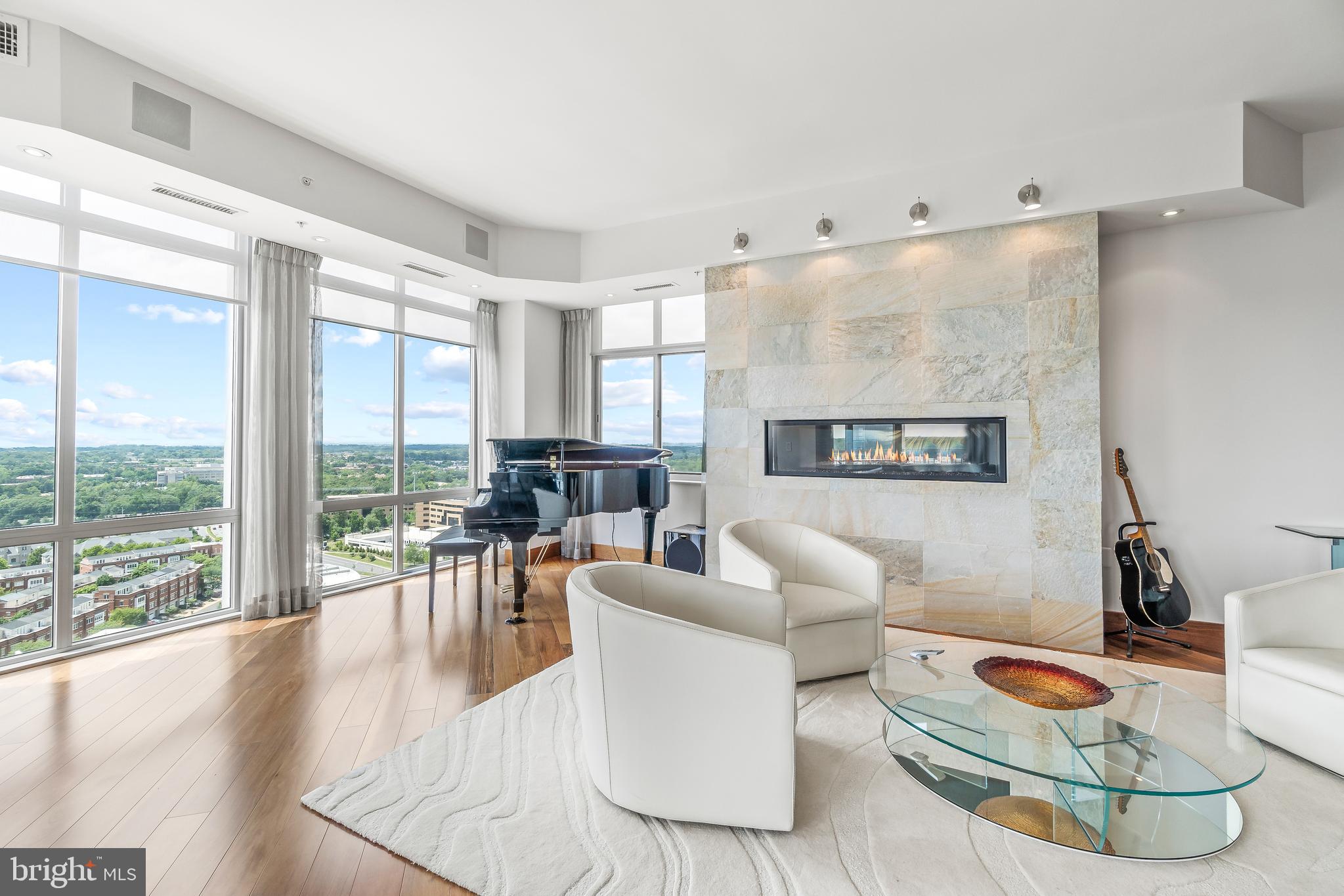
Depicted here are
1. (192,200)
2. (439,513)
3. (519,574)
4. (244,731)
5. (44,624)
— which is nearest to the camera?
(244,731)

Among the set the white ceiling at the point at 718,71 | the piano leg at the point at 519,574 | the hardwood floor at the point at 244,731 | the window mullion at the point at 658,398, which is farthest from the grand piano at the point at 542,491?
the white ceiling at the point at 718,71

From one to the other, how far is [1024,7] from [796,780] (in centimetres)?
329

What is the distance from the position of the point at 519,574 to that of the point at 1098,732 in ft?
11.1

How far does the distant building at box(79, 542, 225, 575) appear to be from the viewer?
3.65 meters

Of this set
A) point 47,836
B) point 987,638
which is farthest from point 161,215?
point 987,638

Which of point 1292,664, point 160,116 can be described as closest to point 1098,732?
point 1292,664

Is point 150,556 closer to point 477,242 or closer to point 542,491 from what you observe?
point 542,491

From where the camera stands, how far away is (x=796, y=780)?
7.25ft

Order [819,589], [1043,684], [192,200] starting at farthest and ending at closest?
[192,200] < [819,589] < [1043,684]

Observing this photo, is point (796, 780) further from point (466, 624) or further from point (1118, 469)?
point (1118, 469)

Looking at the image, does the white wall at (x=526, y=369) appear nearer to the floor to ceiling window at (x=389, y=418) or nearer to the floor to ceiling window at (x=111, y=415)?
the floor to ceiling window at (x=389, y=418)

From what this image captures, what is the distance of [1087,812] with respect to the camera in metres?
1.96

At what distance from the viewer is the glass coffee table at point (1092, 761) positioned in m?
1.74

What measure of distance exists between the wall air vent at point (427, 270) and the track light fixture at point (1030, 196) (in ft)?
14.3
